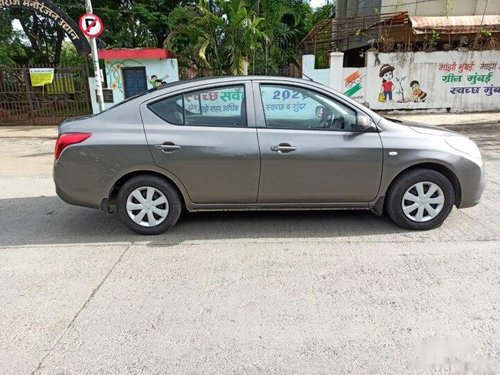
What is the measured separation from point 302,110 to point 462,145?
172 centimetres

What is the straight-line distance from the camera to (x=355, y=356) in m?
2.43

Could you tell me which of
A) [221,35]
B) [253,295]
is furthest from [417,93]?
[253,295]

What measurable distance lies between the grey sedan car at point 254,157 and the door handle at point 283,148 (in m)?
0.01

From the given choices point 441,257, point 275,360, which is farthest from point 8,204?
point 441,257

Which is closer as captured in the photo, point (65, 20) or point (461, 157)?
point (461, 157)

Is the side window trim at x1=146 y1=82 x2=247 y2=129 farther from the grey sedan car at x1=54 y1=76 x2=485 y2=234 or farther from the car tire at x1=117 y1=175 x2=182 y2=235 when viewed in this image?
the car tire at x1=117 y1=175 x2=182 y2=235

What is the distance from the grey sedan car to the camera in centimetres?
400

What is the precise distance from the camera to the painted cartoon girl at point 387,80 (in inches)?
555

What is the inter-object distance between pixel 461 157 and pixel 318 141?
4.88 feet

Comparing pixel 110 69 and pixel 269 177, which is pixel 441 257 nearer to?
pixel 269 177

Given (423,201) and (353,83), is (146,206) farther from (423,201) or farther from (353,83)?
(353,83)

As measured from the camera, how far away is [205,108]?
4117mm

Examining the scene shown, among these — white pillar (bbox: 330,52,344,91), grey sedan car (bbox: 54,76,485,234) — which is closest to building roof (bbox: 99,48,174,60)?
white pillar (bbox: 330,52,344,91)

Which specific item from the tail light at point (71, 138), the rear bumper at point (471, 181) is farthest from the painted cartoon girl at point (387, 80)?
the tail light at point (71, 138)
